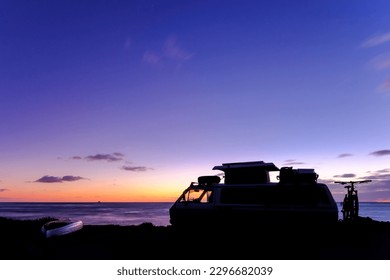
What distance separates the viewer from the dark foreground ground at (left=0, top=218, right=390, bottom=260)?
28.4 ft

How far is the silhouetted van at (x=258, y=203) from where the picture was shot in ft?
32.0

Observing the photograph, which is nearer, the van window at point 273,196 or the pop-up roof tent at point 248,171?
the van window at point 273,196

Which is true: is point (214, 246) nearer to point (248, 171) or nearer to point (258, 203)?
point (258, 203)

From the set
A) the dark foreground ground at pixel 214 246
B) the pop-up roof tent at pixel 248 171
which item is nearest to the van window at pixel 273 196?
the dark foreground ground at pixel 214 246

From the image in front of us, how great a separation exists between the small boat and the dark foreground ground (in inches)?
8.9

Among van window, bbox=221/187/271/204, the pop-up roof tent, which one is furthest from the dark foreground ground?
the pop-up roof tent

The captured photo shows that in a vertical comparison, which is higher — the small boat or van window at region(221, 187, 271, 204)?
van window at region(221, 187, 271, 204)

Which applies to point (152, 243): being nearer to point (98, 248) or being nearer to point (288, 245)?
point (98, 248)

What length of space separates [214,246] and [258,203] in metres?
1.95

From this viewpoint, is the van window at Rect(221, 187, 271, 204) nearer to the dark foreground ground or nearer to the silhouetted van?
the silhouetted van

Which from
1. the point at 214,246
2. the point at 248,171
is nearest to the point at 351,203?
the point at 248,171

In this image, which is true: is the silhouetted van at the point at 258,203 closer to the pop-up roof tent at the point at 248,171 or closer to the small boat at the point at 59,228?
the pop-up roof tent at the point at 248,171

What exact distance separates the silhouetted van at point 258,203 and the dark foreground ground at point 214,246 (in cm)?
30

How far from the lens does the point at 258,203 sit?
10.5 metres
